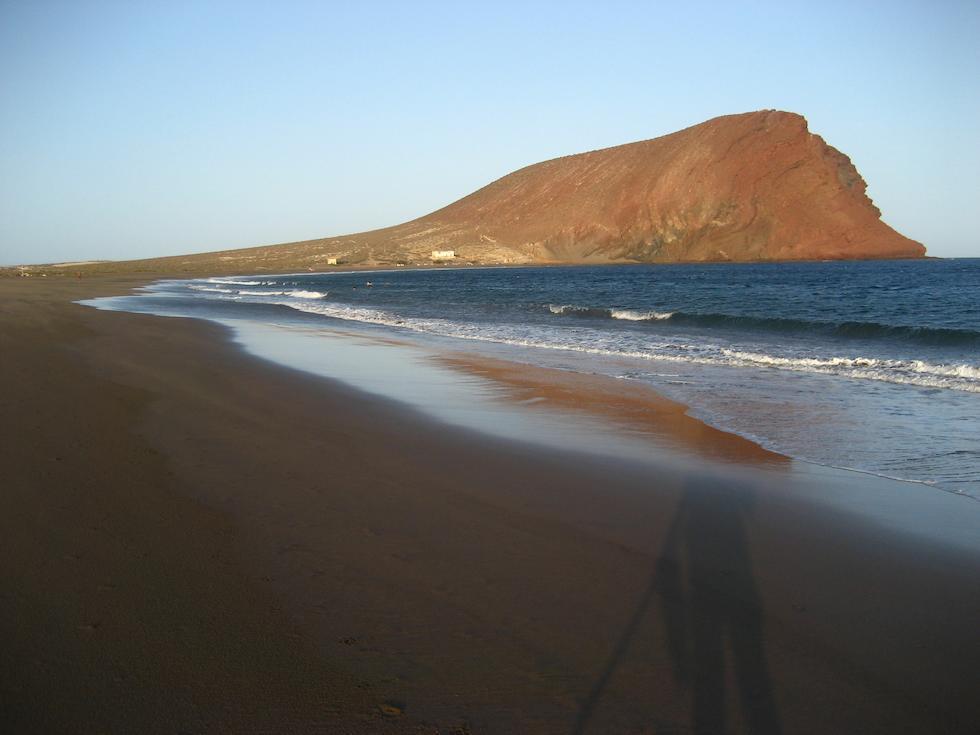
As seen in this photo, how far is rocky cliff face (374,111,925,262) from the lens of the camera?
116 metres

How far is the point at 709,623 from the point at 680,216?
128m

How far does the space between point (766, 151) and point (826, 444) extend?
127 metres

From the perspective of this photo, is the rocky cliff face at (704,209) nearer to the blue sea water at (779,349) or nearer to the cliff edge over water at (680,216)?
the cliff edge over water at (680,216)

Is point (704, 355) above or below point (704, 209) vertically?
below

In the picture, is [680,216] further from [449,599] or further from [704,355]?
[449,599]

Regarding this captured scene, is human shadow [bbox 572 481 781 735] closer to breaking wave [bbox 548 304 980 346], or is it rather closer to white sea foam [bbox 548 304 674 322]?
breaking wave [bbox 548 304 980 346]

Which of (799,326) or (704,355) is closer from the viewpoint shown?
(704,355)

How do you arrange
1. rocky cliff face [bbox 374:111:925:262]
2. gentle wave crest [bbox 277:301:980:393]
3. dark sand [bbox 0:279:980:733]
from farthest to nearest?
rocky cliff face [bbox 374:111:925:262] → gentle wave crest [bbox 277:301:980:393] → dark sand [bbox 0:279:980:733]

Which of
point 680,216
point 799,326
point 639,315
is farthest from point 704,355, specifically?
point 680,216

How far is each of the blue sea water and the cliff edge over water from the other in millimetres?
79452

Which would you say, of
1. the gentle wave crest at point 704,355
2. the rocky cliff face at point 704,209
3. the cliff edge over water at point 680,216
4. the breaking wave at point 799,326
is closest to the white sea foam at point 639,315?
the breaking wave at point 799,326

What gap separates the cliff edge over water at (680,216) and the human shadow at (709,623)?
355 feet

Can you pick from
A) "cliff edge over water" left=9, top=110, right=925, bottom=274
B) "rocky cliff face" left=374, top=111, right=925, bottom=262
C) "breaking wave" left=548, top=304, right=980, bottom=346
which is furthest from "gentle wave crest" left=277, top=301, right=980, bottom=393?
"rocky cliff face" left=374, top=111, right=925, bottom=262

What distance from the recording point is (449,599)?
409 cm
